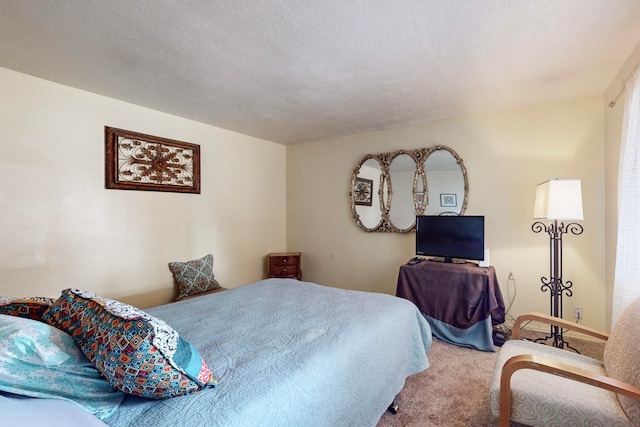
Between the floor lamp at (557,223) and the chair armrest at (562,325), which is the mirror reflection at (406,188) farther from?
the chair armrest at (562,325)

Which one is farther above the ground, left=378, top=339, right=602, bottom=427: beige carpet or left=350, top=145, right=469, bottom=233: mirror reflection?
left=350, top=145, right=469, bottom=233: mirror reflection

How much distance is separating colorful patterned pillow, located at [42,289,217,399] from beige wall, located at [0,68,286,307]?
196cm

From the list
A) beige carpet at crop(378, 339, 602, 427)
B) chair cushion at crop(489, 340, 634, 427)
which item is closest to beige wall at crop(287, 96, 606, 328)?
beige carpet at crop(378, 339, 602, 427)

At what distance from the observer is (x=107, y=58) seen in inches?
85.5

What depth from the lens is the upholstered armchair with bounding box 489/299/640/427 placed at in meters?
1.33

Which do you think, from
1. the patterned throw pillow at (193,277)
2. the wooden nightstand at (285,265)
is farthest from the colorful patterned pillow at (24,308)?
the wooden nightstand at (285,265)

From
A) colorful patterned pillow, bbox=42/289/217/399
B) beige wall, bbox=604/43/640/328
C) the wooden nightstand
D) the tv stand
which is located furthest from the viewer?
the wooden nightstand

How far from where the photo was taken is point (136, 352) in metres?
0.97

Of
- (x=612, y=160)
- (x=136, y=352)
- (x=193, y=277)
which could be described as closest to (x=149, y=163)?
(x=193, y=277)

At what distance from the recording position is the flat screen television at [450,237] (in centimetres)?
311

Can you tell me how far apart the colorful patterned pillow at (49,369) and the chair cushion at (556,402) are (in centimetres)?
176

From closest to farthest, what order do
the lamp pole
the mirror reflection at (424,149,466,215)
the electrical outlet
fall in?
the lamp pole → the electrical outlet → the mirror reflection at (424,149,466,215)

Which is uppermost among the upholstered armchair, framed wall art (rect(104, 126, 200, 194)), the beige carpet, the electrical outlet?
framed wall art (rect(104, 126, 200, 194))

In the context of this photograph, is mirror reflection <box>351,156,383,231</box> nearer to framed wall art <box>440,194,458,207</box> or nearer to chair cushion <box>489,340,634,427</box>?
framed wall art <box>440,194,458,207</box>
